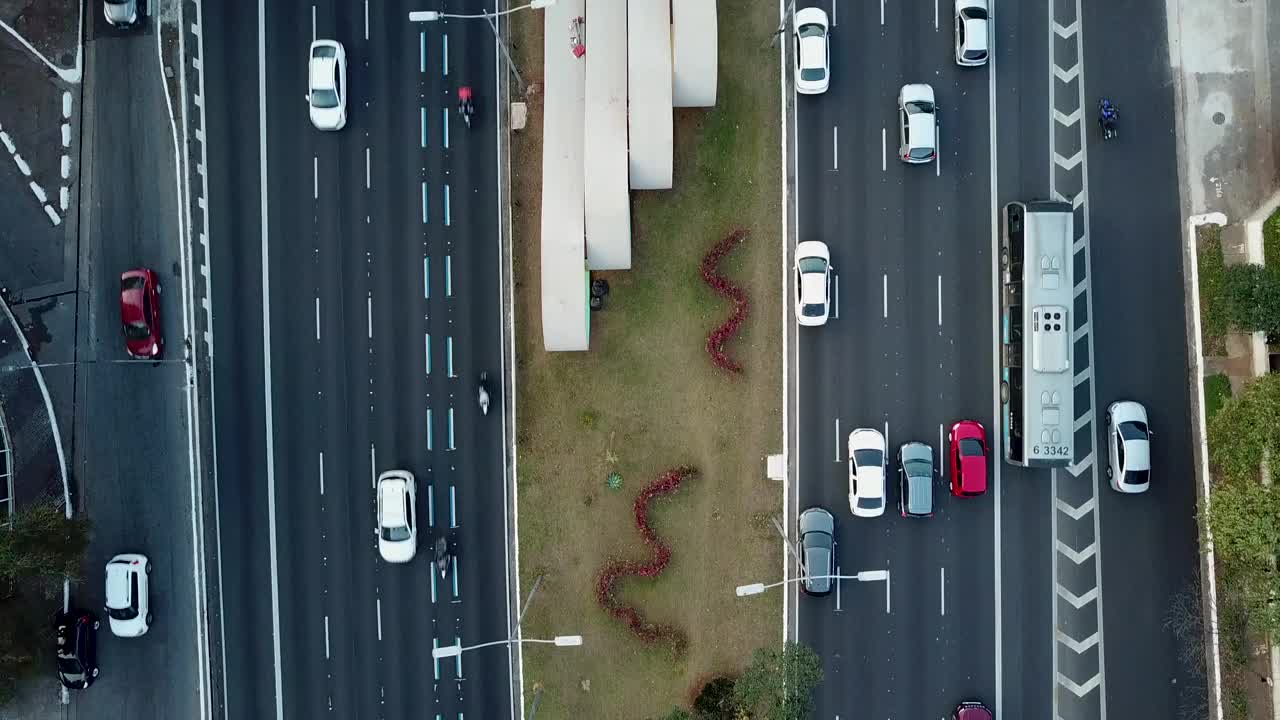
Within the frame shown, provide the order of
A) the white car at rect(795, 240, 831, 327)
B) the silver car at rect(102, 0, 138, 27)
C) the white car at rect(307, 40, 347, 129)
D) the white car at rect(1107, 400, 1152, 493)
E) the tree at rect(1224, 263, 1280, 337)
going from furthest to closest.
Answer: the silver car at rect(102, 0, 138, 27), the white car at rect(307, 40, 347, 129), the white car at rect(795, 240, 831, 327), the white car at rect(1107, 400, 1152, 493), the tree at rect(1224, 263, 1280, 337)

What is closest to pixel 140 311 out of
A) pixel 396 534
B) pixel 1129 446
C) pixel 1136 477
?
pixel 396 534

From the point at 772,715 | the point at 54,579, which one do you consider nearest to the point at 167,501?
the point at 54,579

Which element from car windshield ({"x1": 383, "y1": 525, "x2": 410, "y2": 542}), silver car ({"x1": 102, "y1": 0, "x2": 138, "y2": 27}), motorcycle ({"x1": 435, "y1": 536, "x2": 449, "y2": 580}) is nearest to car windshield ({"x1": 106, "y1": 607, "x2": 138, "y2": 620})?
car windshield ({"x1": 383, "y1": 525, "x2": 410, "y2": 542})

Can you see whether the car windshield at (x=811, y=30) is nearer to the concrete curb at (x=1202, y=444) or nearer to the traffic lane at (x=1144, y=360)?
the traffic lane at (x=1144, y=360)

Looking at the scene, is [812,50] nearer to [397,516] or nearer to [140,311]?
[397,516]

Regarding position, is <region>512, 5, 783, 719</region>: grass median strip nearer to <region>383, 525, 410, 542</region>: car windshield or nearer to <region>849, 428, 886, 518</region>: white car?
<region>849, 428, 886, 518</region>: white car

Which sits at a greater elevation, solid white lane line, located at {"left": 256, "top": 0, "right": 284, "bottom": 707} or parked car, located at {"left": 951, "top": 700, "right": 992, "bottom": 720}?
solid white lane line, located at {"left": 256, "top": 0, "right": 284, "bottom": 707}
